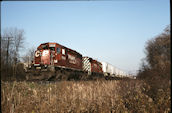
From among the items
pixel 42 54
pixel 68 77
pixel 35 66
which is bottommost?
pixel 68 77

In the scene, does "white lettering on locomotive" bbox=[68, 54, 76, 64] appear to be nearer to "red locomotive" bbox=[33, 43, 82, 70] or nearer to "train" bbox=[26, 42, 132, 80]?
"train" bbox=[26, 42, 132, 80]

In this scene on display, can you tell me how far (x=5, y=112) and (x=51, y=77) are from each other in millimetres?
8949

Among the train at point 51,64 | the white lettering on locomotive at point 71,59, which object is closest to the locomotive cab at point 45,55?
the train at point 51,64

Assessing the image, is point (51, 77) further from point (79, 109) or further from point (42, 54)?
point (79, 109)

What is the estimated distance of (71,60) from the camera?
1520cm

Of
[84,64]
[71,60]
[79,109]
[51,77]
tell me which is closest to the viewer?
[79,109]

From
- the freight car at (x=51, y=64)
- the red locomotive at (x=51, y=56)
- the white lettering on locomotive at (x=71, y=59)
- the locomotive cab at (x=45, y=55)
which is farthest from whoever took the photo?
the white lettering on locomotive at (x=71, y=59)

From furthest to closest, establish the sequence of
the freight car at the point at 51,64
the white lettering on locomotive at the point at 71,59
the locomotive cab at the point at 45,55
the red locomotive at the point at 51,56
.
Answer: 1. the white lettering on locomotive at the point at 71,59
2. the red locomotive at the point at 51,56
3. the locomotive cab at the point at 45,55
4. the freight car at the point at 51,64

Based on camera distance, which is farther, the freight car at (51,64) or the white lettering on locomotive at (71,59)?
the white lettering on locomotive at (71,59)

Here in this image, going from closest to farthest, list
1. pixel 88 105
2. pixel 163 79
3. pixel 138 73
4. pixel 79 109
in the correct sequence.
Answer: pixel 79 109
pixel 88 105
pixel 163 79
pixel 138 73

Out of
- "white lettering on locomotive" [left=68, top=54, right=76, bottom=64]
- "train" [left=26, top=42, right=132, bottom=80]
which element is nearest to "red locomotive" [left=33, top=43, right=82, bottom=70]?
"train" [left=26, top=42, right=132, bottom=80]

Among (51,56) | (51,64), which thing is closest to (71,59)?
(51,56)

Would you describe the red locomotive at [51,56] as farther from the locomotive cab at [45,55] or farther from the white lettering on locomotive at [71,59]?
the white lettering on locomotive at [71,59]

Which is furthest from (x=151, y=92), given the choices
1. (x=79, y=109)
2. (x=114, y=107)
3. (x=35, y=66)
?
(x=35, y=66)
